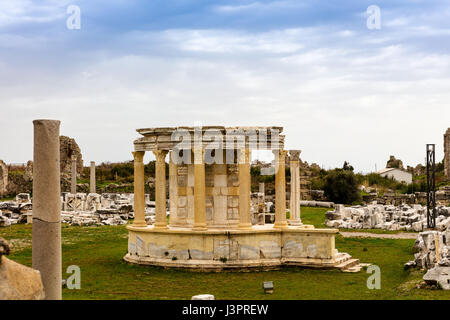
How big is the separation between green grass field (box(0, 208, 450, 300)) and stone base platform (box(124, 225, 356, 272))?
1.27 ft

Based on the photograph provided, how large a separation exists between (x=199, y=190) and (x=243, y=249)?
6.80ft

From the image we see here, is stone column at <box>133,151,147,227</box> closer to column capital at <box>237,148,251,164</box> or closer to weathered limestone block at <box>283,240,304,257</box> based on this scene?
column capital at <box>237,148,251,164</box>

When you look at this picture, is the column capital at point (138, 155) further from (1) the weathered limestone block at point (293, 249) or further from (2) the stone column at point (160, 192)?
(1) the weathered limestone block at point (293, 249)

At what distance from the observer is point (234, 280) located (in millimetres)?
15883

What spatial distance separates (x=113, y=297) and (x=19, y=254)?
26.9 feet

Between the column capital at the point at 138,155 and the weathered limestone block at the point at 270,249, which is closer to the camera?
the weathered limestone block at the point at 270,249

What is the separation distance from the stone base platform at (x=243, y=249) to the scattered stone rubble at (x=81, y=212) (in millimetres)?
10958

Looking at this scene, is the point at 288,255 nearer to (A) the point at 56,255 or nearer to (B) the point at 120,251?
(B) the point at 120,251

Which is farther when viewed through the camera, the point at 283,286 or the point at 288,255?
the point at 288,255

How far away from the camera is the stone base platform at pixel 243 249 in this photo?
57.1 feet

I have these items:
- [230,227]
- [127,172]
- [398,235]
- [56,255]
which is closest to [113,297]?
[56,255]

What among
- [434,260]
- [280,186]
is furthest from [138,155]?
[434,260]

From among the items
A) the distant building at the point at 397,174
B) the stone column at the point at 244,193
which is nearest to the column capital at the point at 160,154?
the stone column at the point at 244,193
